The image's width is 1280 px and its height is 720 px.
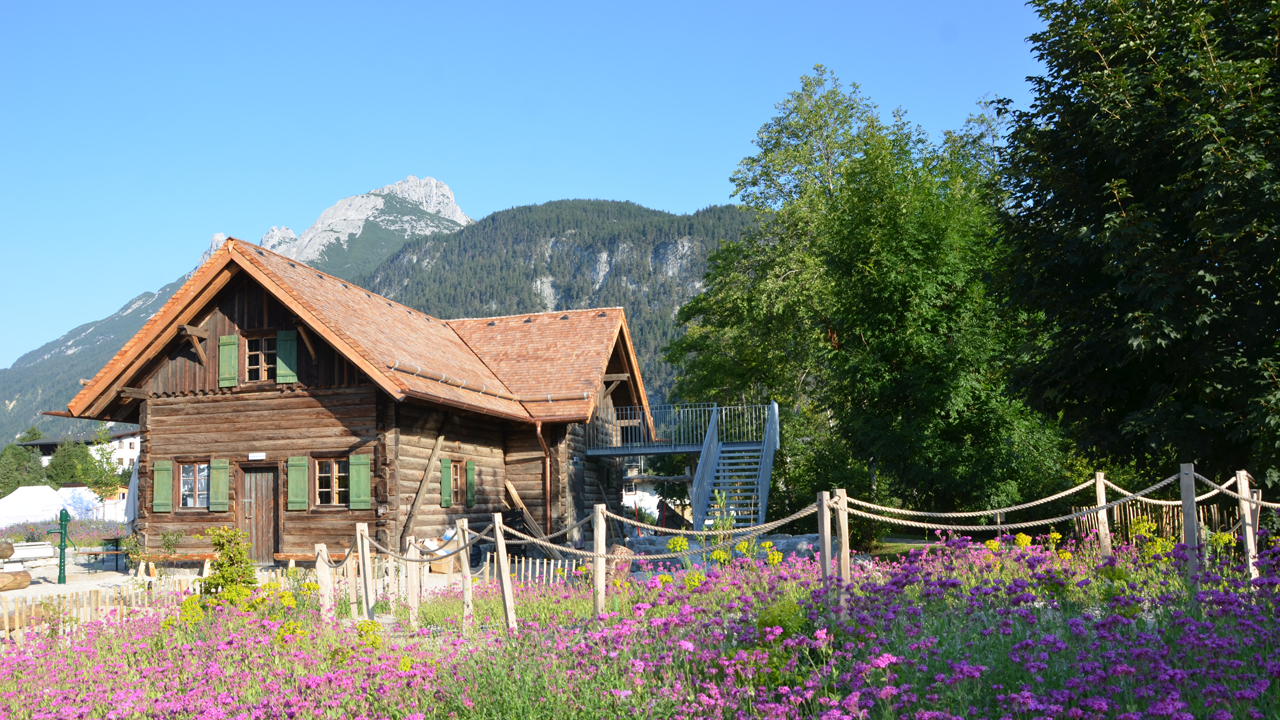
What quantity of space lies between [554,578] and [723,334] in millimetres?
22482

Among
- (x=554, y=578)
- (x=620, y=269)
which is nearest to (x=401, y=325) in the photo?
(x=554, y=578)

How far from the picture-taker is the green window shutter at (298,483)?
19.8m

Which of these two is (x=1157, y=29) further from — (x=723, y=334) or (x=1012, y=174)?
(x=723, y=334)

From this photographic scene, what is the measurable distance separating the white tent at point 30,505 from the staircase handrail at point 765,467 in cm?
3158

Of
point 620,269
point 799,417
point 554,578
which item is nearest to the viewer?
point 554,578

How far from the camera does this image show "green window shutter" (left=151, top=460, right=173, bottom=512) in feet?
67.9

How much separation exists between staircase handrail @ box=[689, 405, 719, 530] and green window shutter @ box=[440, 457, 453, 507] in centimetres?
551

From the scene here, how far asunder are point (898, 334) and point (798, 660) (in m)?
17.0

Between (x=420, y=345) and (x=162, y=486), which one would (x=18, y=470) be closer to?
(x=162, y=486)

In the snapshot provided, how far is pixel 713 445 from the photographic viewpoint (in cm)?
2436

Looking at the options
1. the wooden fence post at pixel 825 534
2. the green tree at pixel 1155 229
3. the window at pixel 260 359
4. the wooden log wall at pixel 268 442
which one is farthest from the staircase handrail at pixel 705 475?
the wooden fence post at pixel 825 534

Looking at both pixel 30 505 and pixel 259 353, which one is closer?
pixel 259 353

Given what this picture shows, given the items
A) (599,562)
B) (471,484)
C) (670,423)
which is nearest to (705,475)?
(471,484)

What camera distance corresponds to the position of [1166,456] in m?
14.6
